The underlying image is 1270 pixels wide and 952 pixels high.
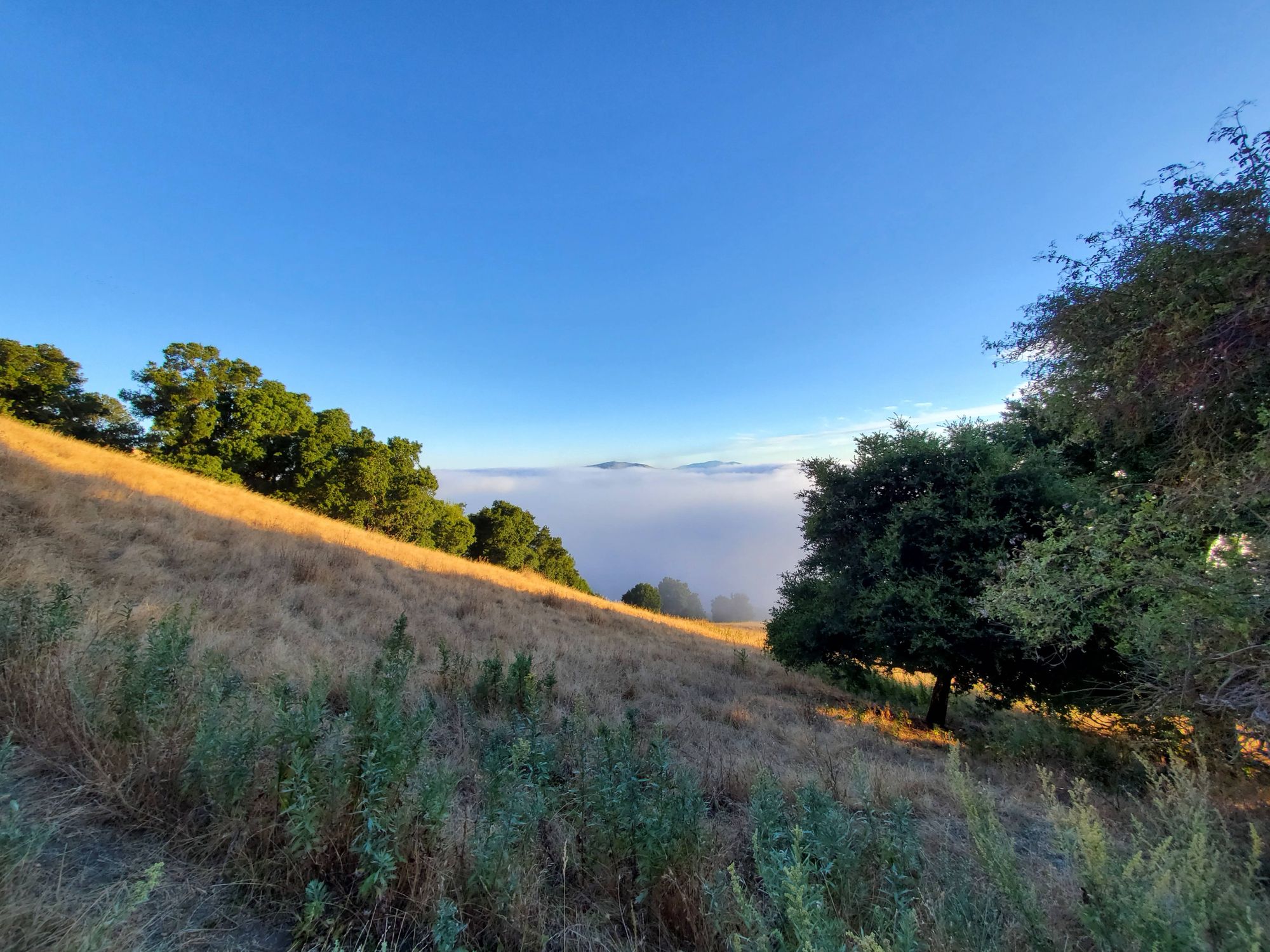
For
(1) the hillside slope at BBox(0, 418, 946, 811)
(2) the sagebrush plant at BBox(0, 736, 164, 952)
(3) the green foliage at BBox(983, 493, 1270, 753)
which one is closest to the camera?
(2) the sagebrush plant at BBox(0, 736, 164, 952)

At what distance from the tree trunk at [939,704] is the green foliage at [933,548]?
0.10 ft

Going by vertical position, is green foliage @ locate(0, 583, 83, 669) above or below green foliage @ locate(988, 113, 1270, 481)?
below

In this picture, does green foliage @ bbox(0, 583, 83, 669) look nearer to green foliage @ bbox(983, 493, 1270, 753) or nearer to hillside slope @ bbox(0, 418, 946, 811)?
hillside slope @ bbox(0, 418, 946, 811)

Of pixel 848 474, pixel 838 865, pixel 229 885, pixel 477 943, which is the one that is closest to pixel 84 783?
pixel 229 885

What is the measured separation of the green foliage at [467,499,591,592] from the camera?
3962 centimetres

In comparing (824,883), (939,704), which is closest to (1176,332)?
(824,883)

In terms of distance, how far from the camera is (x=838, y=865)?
2322 millimetres

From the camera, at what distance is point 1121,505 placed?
6.55 m

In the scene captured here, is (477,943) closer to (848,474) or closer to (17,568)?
(17,568)

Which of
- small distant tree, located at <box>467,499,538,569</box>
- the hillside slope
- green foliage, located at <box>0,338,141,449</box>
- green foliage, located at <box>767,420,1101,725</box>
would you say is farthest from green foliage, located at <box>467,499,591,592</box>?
green foliage, located at <box>767,420,1101,725</box>

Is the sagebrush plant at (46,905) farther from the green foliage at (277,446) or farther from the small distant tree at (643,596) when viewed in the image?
the small distant tree at (643,596)

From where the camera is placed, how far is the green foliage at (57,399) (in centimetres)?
2609

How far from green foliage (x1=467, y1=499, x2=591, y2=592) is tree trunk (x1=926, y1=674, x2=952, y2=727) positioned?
97.1 feet

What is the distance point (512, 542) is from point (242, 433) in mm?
18985
